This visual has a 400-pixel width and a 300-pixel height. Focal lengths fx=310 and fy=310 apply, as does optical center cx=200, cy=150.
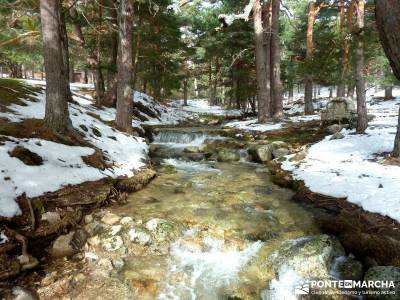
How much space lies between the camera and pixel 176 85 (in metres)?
24.2

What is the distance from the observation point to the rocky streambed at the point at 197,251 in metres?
4.36

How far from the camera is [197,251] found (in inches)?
209

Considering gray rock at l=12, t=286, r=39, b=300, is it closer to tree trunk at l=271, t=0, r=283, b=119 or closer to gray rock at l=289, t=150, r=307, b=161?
gray rock at l=289, t=150, r=307, b=161

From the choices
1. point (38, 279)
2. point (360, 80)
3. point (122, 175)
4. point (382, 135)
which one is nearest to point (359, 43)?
point (360, 80)

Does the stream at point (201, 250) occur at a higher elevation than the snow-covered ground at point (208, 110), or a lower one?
lower

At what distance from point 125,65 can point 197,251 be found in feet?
26.3

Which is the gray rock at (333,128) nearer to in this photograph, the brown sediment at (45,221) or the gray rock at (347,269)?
the gray rock at (347,269)

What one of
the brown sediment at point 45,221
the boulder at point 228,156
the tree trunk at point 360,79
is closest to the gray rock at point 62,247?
the brown sediment at point 45,221

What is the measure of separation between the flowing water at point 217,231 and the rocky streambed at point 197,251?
0.02 m

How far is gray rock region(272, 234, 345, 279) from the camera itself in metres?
4.50

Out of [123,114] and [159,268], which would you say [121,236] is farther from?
[123,114]

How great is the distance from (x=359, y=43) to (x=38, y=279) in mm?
10284

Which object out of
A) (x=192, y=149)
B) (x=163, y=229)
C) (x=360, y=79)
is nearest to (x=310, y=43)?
(x=360, y=79)


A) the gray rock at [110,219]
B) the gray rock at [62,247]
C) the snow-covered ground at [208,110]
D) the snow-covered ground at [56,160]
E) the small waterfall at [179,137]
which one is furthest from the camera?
the snow-covered ground at [208,110]
